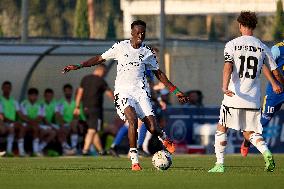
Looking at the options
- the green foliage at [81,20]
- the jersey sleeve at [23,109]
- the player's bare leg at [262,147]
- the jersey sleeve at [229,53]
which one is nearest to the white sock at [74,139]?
the jersey sleeve at [23,109]

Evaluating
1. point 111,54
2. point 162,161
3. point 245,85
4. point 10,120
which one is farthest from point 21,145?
point 245,85

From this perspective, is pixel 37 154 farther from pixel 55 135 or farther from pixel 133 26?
pixel 133 26

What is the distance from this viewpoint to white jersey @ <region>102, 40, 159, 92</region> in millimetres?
19859

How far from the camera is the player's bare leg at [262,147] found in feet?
61.8

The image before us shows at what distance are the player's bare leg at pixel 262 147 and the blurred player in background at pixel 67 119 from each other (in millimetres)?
11748

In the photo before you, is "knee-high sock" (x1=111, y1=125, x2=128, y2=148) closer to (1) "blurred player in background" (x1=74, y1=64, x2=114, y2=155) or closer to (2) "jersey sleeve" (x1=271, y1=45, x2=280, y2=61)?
(1) "blurred player in background" (x1=74, y1=64, x2=114, y2=155)

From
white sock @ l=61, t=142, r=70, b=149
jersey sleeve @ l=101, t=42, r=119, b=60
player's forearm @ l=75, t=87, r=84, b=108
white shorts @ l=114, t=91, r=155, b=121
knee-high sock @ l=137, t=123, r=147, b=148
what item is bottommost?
white sock @ l=61, t=142, r=70, b=149

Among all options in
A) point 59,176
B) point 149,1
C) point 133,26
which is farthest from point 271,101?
point 149,1

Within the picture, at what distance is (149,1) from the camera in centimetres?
5559

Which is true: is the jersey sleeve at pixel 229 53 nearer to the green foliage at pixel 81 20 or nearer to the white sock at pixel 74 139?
the white sock at pixel 74 139

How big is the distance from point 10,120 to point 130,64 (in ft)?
34.8

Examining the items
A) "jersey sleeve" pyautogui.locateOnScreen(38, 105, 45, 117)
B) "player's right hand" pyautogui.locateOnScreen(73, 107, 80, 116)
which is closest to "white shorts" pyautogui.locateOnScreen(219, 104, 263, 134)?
"player's right hand" pyautogui.locateOnScreen(73, 107, 80, 116)

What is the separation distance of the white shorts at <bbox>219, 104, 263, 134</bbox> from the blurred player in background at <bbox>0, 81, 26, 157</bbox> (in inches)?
448

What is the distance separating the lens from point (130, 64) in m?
19.9
